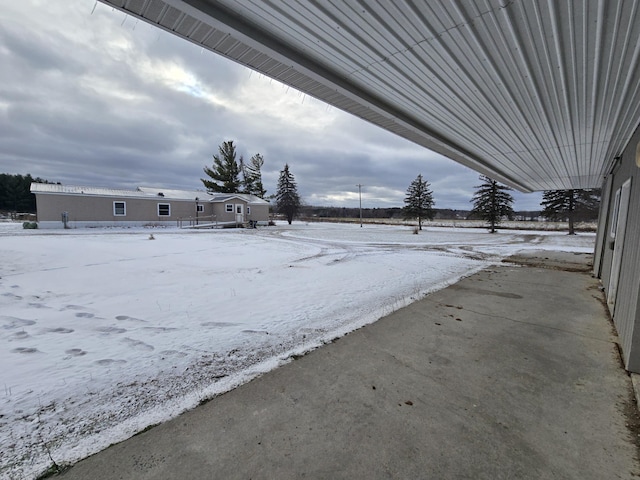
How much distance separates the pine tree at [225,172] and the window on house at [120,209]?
52.1 ft

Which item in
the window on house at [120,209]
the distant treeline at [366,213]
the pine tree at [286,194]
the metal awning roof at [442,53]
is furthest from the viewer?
the distant treeline at [366,213]

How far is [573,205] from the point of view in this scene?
25094 mm

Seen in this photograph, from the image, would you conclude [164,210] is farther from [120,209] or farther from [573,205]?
[573,205]

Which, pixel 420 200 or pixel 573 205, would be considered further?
pixel 420 200

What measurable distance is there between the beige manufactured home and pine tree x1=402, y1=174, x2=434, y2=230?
59.4 ft

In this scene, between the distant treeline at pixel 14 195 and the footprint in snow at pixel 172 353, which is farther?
the distant treeline at pixel 14 195

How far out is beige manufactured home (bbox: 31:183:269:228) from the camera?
20625mm

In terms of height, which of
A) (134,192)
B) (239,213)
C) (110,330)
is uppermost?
(134,192)

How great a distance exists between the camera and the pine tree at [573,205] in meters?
24.8

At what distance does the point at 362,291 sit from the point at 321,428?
391cm

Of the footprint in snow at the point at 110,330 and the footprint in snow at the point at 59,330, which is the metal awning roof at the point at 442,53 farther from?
the footprint in snow at the point at 59,330

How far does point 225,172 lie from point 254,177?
461 centimetres

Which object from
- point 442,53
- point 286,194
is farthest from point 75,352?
point 286,194

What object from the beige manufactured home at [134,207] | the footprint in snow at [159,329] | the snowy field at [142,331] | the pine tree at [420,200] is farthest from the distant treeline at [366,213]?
the footprint in snow at [159,329]
